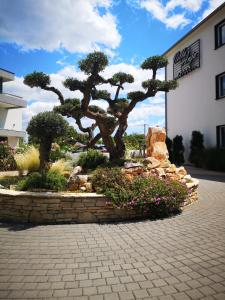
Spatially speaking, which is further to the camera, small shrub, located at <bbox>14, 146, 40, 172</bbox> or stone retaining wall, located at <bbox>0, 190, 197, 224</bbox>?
small shrub, located at <bbox>14, 146, 40, 172</bbox>

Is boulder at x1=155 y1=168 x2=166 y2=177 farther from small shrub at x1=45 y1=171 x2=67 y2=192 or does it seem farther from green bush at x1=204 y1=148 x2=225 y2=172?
green bush at x1=204 y1=148 x2=225 y2=172

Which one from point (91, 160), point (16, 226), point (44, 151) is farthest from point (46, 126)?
point (91, 160)

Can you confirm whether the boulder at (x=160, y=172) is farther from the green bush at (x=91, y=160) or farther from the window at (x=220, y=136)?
the window at (x=220, y=136)

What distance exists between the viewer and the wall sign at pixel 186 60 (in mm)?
19781

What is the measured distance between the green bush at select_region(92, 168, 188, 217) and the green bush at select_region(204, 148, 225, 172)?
9.64 metres

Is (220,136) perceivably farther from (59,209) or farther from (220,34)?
(59,209)

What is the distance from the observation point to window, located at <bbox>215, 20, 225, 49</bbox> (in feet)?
57.1

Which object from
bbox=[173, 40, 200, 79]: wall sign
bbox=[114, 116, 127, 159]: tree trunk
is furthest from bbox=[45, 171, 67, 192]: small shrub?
bbox=[173, 40, 200, 79]: wall sign

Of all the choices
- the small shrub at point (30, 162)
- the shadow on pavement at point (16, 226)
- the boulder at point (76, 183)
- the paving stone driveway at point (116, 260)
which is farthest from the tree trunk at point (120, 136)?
the shadow on pavement at point (16, 226)

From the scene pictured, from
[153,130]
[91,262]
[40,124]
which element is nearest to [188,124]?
[153,130]

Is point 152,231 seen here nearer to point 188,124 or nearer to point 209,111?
point 209,111

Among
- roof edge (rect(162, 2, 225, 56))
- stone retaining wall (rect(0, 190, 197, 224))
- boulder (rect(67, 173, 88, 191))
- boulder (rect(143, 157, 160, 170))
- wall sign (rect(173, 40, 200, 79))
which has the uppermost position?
roof edge (rect(162, 2, 225, 56))

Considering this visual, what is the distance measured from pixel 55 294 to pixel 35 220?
3166 mm

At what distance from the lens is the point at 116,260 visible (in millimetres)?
4133
